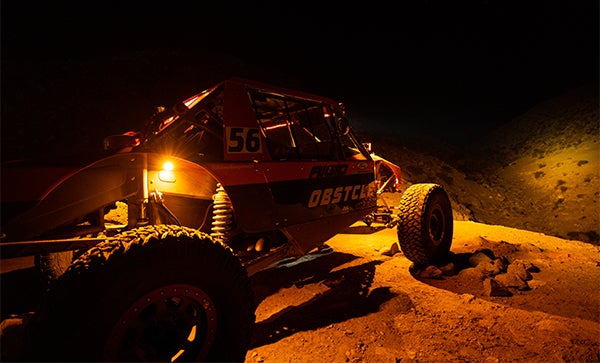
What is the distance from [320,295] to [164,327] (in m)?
2.17

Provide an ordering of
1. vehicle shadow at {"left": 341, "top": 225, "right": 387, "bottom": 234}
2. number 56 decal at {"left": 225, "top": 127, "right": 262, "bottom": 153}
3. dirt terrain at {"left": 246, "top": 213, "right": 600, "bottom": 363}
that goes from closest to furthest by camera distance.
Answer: dirt terrain at {"left": 246, "top": 213, "right": 600, "bottom": 363}
number 56 decal at {"left": 225, "top": 127, "right": 262, "bottom": 153}
vehicle shadow at {"left": 341, "top": 225, "right": 387, "bottom": 234}

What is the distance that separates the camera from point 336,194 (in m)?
3.85

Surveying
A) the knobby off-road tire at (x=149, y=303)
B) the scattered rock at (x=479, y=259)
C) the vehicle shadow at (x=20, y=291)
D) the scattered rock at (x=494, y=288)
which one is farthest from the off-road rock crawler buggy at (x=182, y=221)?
the scattered rock at (x=479, y=259)

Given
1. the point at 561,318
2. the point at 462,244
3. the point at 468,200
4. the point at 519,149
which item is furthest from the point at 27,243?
the point at 519,149

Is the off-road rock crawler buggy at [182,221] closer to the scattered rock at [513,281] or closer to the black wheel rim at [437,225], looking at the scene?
the black wheel rim at [437,225]

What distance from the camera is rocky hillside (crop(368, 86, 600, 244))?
45.2 feet

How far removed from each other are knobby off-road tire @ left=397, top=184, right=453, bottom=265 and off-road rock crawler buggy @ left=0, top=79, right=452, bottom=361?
68cm

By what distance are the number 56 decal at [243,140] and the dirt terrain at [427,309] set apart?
1.71 metres

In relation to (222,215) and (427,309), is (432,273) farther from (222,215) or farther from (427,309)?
(222,215)

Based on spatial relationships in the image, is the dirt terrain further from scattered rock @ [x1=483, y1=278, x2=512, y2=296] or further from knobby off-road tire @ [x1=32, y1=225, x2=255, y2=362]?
knobby off-road tire @ [x1=32, y1=225, x2=255, y2=362]

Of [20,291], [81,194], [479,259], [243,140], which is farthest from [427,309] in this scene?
[20,291]

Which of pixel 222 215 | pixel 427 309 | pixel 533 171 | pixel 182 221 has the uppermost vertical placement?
pixel 222 215

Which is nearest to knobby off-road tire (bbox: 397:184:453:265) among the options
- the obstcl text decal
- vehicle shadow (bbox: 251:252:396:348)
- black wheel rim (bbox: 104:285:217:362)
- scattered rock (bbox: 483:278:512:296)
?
vehicle shadow (bbox: 251:252:396:348)

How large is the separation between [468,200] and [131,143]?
Answer: 14941 mm
